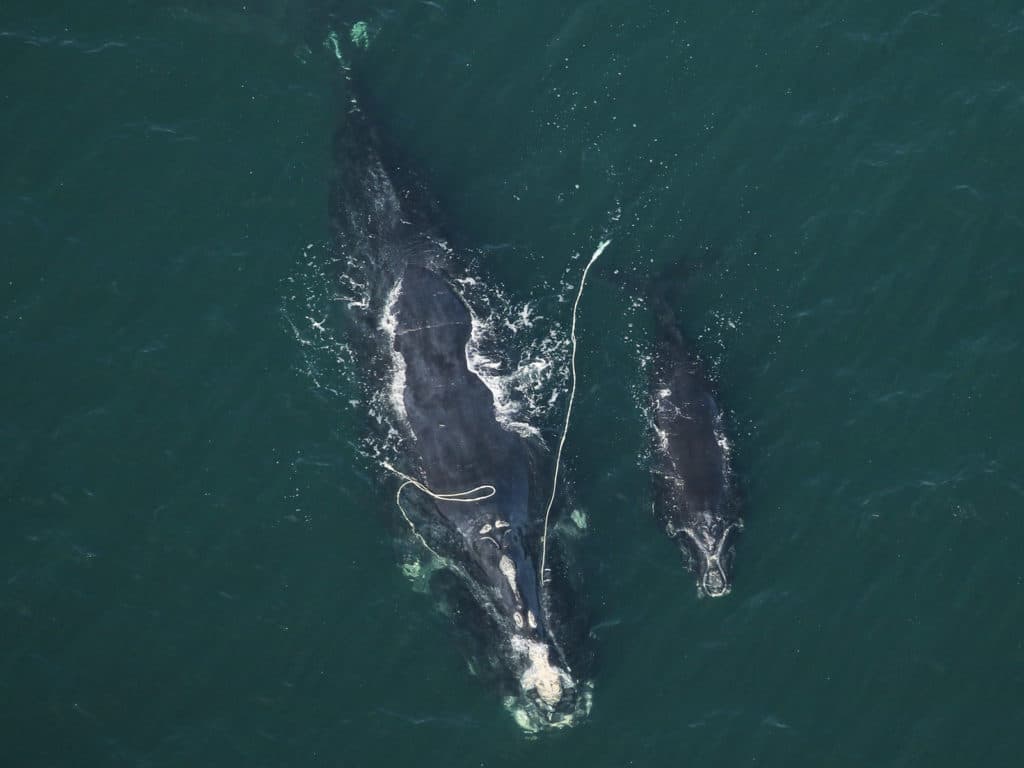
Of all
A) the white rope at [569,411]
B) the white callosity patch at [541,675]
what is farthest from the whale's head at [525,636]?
the white rope at [569,411]

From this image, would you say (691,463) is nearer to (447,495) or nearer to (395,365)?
(447,495)

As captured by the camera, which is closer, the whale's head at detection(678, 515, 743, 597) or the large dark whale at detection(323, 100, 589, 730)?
the large dark whale at detection(323, 100, 589, 730)

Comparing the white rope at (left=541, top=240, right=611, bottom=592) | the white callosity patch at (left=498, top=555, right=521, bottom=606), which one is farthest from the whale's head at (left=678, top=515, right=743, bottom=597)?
the white callosity patch at (left=498, top=555, right=521, bottom=606)

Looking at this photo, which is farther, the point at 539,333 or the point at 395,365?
the point at 539,333

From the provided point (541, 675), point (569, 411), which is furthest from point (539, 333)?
point (541, 675)

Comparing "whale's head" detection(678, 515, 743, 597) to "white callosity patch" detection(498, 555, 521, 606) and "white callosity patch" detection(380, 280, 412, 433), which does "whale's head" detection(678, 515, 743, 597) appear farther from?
"white callosity patch" detection(380, 280, 412, 433)
